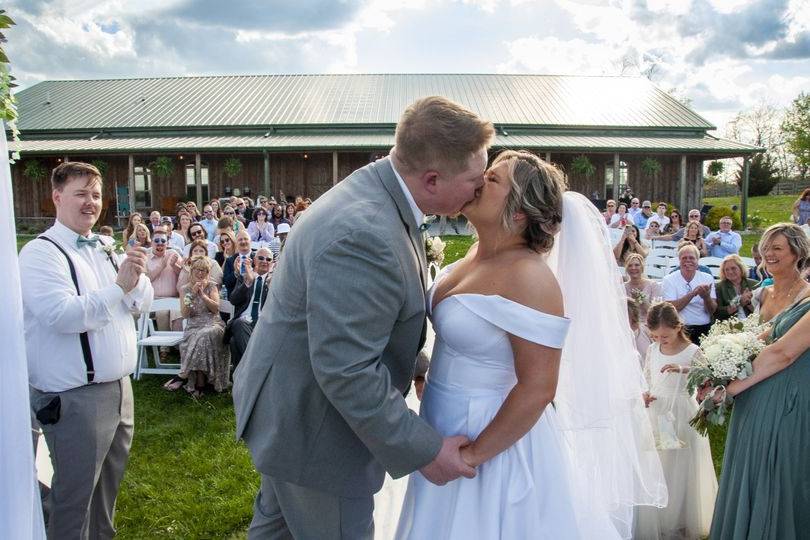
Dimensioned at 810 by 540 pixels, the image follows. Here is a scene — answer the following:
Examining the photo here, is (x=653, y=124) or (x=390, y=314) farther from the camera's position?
(x=653, y=124)

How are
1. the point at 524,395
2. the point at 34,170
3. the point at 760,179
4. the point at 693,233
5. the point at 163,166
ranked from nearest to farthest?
the point at 524,395, the point at 693,233, the point at 163,166, the point at 34,170, the point at 760,179

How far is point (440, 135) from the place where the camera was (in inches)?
91.1

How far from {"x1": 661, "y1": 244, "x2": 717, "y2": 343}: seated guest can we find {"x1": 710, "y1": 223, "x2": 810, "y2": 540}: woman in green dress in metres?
4.48

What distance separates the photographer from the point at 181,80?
32594mm

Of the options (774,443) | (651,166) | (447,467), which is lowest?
(774,443)

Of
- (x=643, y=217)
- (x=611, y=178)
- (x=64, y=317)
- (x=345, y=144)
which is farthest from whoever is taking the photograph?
(x=611, y=178)

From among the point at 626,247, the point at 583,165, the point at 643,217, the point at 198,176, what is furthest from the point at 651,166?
the point at 198,176

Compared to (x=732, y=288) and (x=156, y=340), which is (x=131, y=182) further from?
(x=732, y=288)

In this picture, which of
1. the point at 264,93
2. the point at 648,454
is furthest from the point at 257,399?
the point at 264,93

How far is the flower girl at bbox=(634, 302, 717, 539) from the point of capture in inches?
170

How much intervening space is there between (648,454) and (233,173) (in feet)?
82.8

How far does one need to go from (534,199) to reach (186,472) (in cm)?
408

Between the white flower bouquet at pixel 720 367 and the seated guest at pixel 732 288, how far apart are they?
172 inches

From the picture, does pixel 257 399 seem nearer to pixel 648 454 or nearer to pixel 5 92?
pixel 5 92
